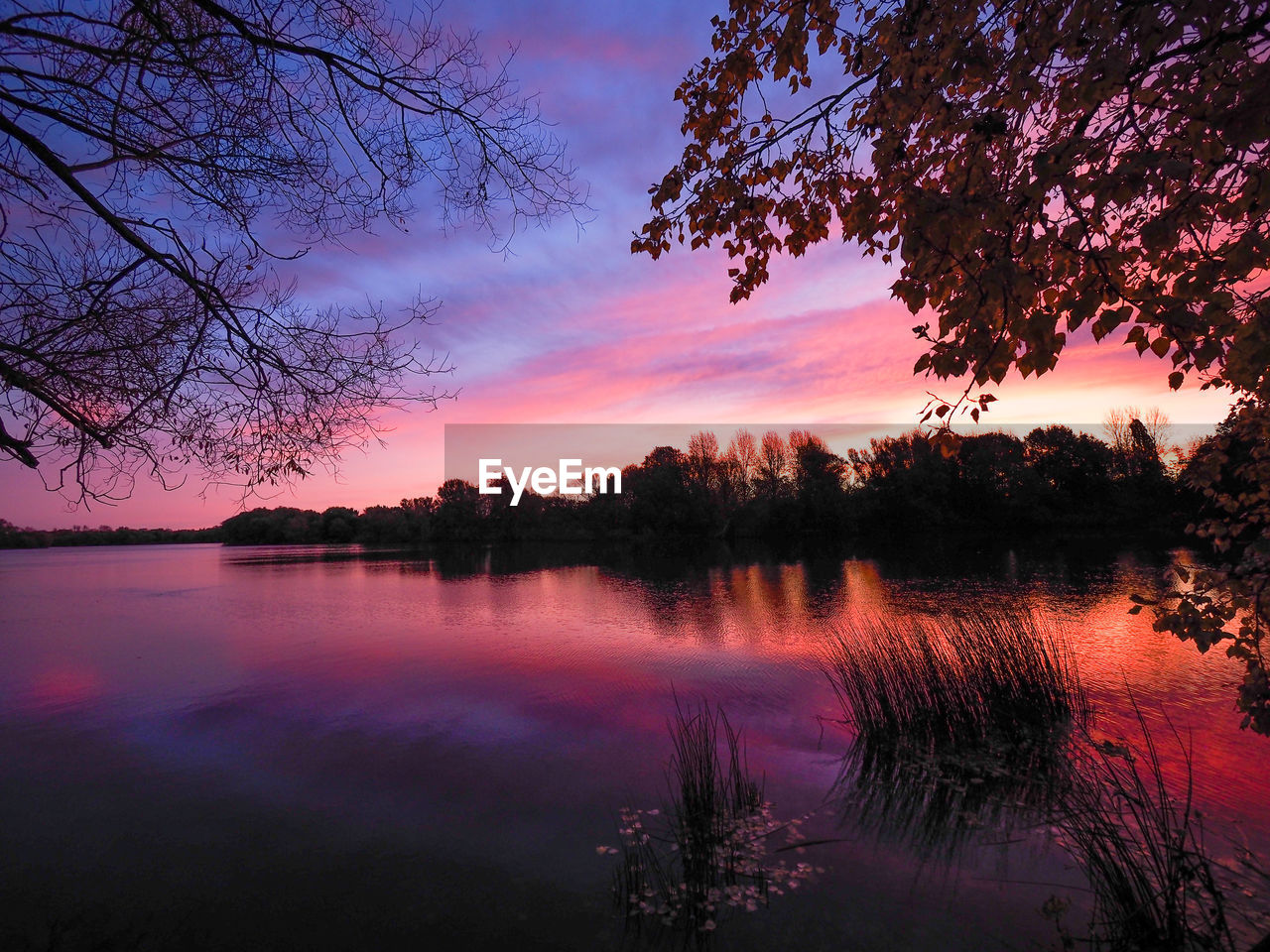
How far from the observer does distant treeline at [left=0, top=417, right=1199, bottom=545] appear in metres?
57.7

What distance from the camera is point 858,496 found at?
65.1m

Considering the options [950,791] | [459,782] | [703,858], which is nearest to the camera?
[703,858]

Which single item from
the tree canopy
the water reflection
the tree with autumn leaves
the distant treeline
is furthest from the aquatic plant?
the distant treeline

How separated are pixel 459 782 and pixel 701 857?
3047 millimetres

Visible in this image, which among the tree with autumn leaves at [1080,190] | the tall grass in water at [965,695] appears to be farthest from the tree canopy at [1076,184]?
the tall grass in water at [965,695]

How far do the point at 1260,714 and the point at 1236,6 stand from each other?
323 cm

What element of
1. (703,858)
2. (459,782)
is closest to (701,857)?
(703,858)

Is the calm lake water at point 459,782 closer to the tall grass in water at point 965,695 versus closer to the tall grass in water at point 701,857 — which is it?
the tall grass in water at point 701,857

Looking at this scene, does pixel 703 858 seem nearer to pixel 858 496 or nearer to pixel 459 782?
pixel 459 782

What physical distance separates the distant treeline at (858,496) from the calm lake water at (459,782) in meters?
49.3

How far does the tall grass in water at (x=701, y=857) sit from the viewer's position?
3881 mm

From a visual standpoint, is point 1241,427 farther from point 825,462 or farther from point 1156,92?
point 825,462

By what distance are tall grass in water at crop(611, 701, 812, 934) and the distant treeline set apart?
180 ft

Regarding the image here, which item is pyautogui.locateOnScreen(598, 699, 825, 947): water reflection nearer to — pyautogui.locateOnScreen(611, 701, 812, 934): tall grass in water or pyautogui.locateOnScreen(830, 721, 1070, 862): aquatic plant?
pyautogui.locateOnScreen(611, 701, 812, 934): tall grass in water
